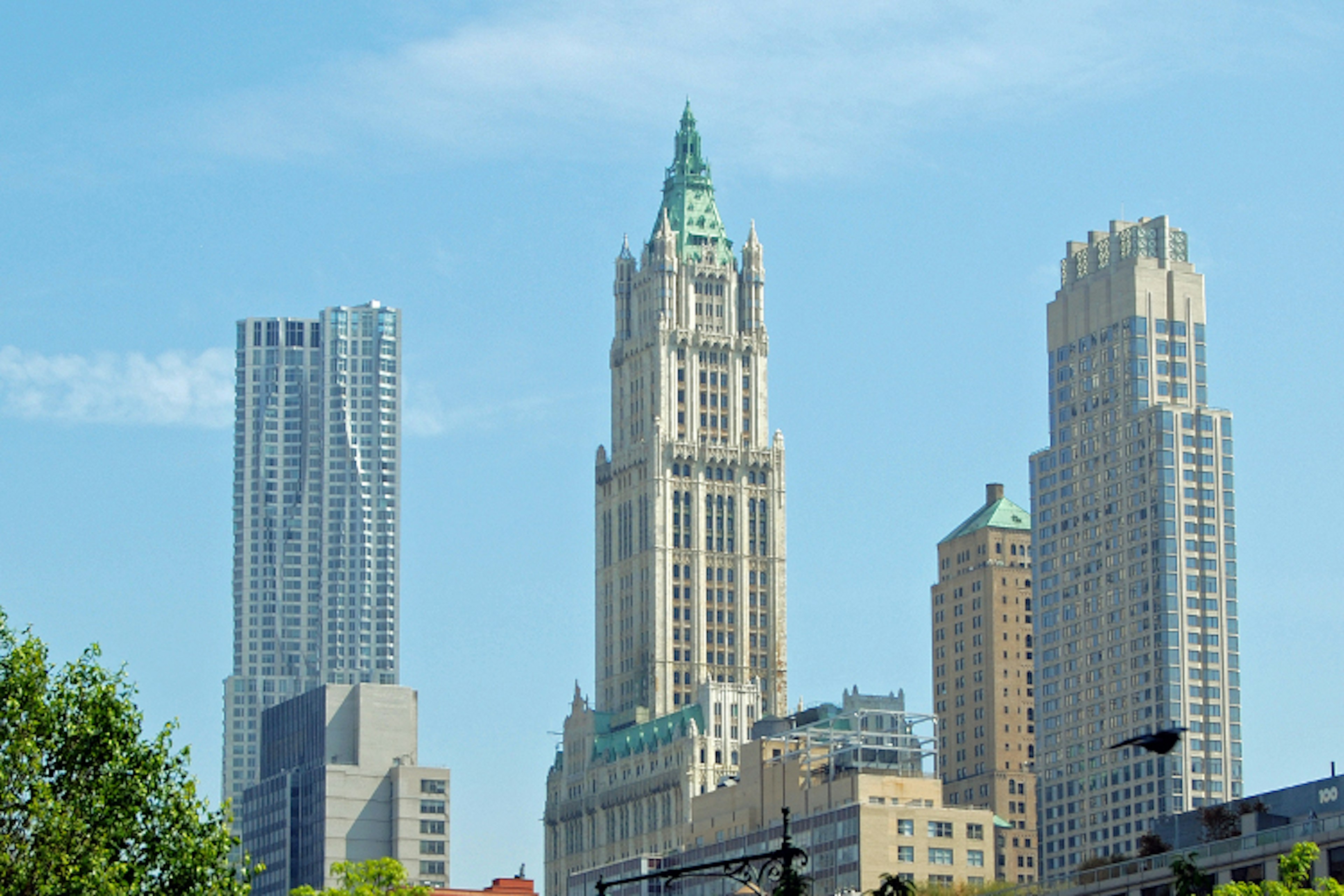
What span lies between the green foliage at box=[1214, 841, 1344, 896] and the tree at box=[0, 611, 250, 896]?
152ft

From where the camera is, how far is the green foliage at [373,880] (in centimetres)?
14050

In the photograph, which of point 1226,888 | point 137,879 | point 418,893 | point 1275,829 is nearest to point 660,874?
point 137,879

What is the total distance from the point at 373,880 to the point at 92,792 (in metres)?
49.5

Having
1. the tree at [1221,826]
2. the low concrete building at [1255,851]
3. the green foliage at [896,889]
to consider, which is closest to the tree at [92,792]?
the green foliage at [896,889]

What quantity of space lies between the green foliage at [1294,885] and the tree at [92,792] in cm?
4647

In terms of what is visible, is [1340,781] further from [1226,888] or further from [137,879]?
[137,879]

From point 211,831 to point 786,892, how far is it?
3318 centimetres

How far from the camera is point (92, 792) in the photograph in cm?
9775

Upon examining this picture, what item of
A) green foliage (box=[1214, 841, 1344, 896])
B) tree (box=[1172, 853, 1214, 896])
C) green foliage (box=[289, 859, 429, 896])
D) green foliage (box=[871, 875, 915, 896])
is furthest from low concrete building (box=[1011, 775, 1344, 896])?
green foliage (box=[871, 875, 915, 896])

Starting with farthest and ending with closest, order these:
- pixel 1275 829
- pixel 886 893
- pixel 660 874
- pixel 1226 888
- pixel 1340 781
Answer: pixel 1340 781 < pixel 1275 829 < pixel 1226 888 < pixel 886 893 < pixel 660 874

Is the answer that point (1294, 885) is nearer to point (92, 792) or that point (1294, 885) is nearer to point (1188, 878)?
point (1188, 878)

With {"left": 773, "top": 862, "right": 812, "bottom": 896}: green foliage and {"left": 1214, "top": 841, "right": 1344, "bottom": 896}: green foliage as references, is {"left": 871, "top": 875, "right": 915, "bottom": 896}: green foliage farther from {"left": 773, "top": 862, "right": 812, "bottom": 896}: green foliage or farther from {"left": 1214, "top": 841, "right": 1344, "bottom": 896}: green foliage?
{"left": 1214, "top": 841, "right": 1344, "bottom": 896}: green foliage

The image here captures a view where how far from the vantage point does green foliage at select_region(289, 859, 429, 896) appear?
140 metres

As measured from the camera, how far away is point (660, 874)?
7156 centimetres
